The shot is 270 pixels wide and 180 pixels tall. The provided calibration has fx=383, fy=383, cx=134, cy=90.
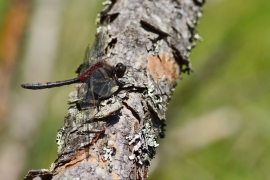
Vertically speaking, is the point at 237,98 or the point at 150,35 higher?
the point at 237,98

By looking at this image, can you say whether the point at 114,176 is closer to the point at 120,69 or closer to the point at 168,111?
the point at 120,69

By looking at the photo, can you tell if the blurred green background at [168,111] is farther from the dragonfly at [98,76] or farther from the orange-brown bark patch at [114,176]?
the orange-brown bark patch at [114,176]

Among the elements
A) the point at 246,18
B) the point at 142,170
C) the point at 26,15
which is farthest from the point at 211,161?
the point at 142,170

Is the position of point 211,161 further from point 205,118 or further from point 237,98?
point 237,98

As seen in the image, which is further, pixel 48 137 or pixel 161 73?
pixel 48 137

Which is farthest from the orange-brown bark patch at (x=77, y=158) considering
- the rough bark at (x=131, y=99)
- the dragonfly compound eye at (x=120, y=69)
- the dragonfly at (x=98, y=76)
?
the dragonfly compound eye at (x=120, y=69)

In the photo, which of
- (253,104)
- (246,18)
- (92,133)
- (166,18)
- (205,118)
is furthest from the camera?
(246,18)
